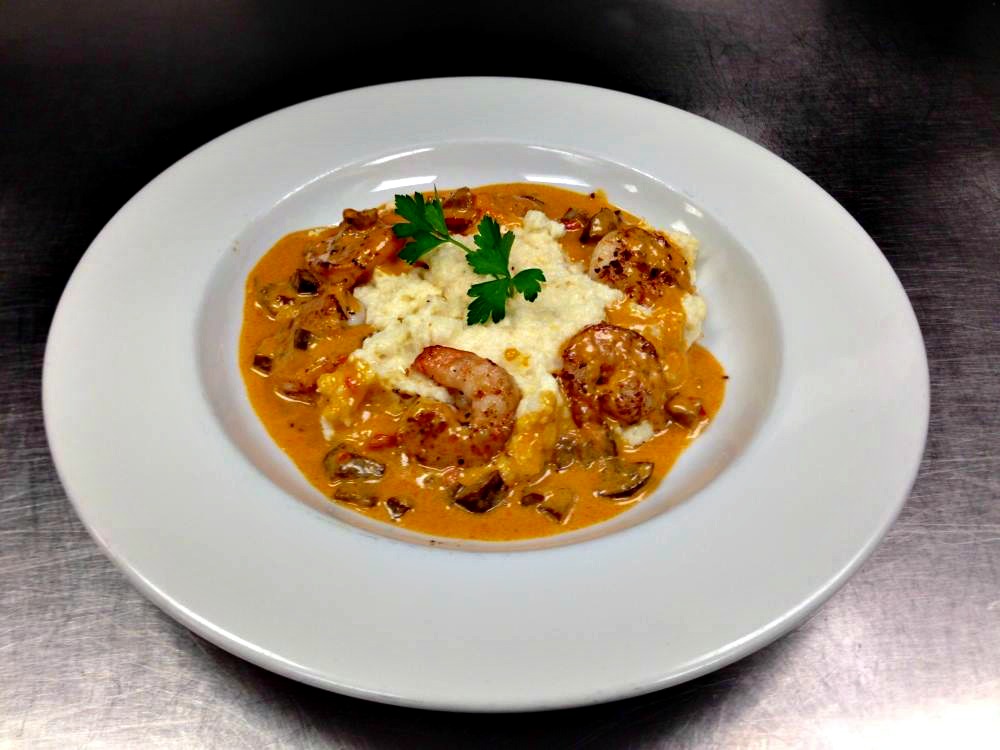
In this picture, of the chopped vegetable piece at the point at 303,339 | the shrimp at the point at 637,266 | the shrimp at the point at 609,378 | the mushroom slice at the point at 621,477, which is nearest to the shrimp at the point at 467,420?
the shrimp at the point at 609,378

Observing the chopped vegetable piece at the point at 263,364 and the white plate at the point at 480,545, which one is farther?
the chopped vegetable piece at the point at 263,364

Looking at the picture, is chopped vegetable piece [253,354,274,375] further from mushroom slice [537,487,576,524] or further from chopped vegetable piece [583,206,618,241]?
chopped vegetable piece [583,206,618,241]

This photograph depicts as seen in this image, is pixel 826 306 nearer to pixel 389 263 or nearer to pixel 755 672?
pixel 755 672

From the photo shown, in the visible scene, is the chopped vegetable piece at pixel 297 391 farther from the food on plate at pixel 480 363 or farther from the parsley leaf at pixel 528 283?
the parsley leaf at pixel 528 283

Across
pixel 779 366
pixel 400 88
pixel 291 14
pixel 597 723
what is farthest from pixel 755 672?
pixel 291 14

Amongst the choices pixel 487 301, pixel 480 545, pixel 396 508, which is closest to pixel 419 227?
pixel 487 301

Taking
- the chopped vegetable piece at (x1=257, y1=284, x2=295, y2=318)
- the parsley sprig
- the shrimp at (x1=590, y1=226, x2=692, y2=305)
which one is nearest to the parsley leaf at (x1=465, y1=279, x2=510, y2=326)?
the parsley sprig

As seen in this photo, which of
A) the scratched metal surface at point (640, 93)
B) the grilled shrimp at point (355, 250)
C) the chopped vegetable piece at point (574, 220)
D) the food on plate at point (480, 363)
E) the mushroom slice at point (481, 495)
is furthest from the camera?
the chopped vegetable piece at point (574, 220)
